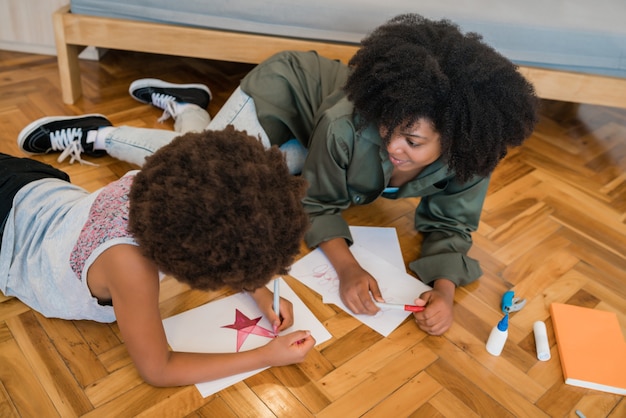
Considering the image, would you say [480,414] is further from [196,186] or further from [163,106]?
[163,106]

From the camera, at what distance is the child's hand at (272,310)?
1.10m

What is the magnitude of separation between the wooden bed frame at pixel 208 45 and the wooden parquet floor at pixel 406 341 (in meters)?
0.20

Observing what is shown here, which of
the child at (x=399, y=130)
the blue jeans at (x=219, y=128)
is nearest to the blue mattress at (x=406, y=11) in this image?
the child at (x=399, y=130)

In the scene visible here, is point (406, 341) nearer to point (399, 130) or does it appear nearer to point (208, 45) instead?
point (399, 130)

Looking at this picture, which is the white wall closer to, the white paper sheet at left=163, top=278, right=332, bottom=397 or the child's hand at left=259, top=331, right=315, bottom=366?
the white paper sheet at left=163, top=278, right=332, bottom=397

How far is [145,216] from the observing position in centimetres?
80


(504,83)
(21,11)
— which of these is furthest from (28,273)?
(21,11)

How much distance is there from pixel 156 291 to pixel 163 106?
98 centimetres

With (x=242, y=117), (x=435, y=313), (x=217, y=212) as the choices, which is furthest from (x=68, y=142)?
(x=435, y=313)

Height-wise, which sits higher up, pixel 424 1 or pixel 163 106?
pixel 424 1

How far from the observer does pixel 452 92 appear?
1075mm

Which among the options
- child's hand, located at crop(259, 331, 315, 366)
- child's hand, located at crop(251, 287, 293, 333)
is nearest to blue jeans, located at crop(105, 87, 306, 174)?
child's hand, located at crop(251, 287, 293, 333)

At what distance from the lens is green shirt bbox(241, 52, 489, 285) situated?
4.15 feet

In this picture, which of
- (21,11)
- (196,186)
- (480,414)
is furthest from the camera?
(21,11)
